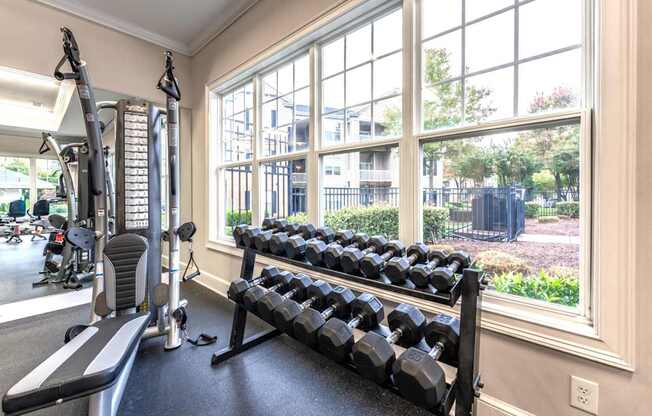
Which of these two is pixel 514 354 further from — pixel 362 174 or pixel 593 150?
pixel 362 174

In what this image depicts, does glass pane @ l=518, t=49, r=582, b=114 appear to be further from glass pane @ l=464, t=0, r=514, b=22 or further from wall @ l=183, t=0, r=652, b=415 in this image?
glass pane @ l=464, t=0, r=514, b=22

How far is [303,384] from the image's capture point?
5.78 feet

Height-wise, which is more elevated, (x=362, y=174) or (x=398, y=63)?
(x=398, y=63)

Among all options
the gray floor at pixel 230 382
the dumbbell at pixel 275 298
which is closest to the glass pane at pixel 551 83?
the dumbbell at pixel 275 298

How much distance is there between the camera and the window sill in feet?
3.70

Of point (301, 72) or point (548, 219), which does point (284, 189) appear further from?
point (548, 219)

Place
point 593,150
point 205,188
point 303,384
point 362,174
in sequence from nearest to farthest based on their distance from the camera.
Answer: point 593,150
point 303,384
point 362,174
point 205,188

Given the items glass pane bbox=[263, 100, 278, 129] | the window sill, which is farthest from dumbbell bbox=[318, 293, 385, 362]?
glass pane bbox=[263, 100, 278, 129]

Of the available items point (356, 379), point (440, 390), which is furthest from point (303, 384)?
point (440, 390)

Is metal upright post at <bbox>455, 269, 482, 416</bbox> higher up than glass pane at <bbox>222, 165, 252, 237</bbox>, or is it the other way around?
glass pane at <bbox>222, 165, 252, 237</bbox>

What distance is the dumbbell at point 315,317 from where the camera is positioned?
1.26 metres

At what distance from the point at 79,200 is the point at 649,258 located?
530cm

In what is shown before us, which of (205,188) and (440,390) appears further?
(205,188)

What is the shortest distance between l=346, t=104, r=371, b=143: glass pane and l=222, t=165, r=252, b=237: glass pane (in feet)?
4.93
